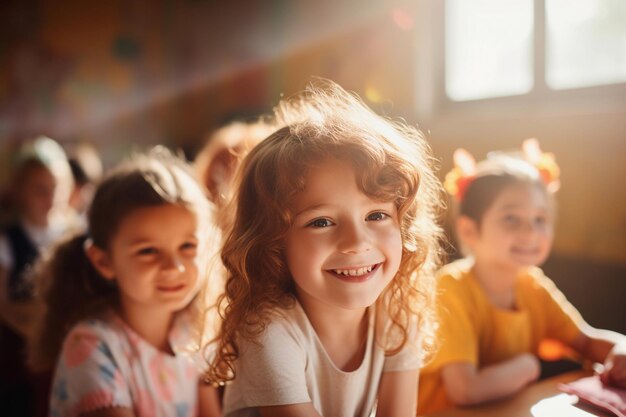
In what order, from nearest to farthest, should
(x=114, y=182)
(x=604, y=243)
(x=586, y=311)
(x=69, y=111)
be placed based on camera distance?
1. (x=114, y=182)
2. (x=586, y=311)
3. (x=604, y=243)
4. (x=69, y=111)

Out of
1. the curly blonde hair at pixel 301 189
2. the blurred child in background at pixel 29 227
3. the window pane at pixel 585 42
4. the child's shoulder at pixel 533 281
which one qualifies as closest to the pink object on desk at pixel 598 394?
the curly blonde hair at pixel 301 189

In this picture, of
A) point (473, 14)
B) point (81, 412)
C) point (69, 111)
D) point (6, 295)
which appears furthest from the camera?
point (69, 111)

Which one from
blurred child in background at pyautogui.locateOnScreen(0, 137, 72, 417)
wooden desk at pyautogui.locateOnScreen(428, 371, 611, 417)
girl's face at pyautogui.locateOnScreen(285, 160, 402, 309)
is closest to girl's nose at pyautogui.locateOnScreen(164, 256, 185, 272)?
girl's face at pyautogui.locateOnScreen(285, 160, 402, 309)

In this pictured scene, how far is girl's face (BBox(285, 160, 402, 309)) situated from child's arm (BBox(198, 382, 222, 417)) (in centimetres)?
52

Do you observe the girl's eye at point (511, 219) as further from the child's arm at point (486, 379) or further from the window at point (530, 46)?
the window at point (530, 46)

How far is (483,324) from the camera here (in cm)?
135

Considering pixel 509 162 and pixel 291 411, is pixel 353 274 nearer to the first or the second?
pixel 291 411

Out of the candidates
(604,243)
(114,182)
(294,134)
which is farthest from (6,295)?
(604,243)

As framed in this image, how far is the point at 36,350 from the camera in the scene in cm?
134

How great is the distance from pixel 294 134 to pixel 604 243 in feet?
6.27

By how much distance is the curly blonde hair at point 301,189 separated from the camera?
32.9 inches

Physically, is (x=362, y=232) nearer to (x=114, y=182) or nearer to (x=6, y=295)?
(x=114, y=182)

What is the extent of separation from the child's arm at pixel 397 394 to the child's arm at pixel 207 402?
43 centimetres

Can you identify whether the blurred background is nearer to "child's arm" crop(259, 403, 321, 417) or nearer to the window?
the window
